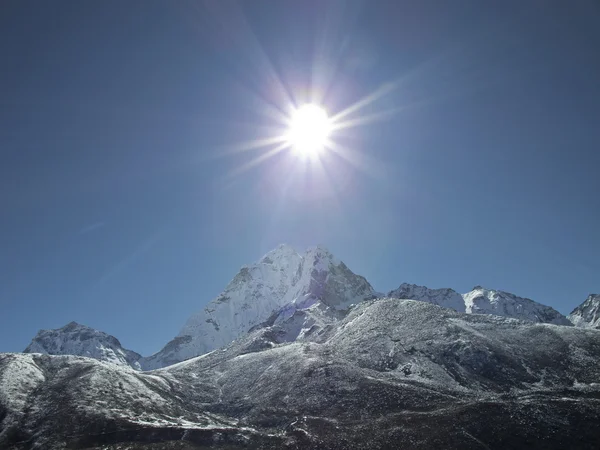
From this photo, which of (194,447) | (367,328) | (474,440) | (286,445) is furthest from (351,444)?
(367,328)

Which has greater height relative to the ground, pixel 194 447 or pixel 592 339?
pixel 592 339

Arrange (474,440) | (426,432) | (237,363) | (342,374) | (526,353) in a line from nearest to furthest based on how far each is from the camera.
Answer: (474,440) < (426,432) < (342,374) < (526,353) < (237,363)

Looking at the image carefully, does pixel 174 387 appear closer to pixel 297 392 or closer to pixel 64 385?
pixel 64 385

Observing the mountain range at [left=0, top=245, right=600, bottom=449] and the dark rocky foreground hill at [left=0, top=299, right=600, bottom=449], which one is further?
the mountain range at [left=0, top=245, right=600, bottom=449]

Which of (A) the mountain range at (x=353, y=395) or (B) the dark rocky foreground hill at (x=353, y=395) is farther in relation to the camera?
(A) the mountain range at (x=353, y=395)
